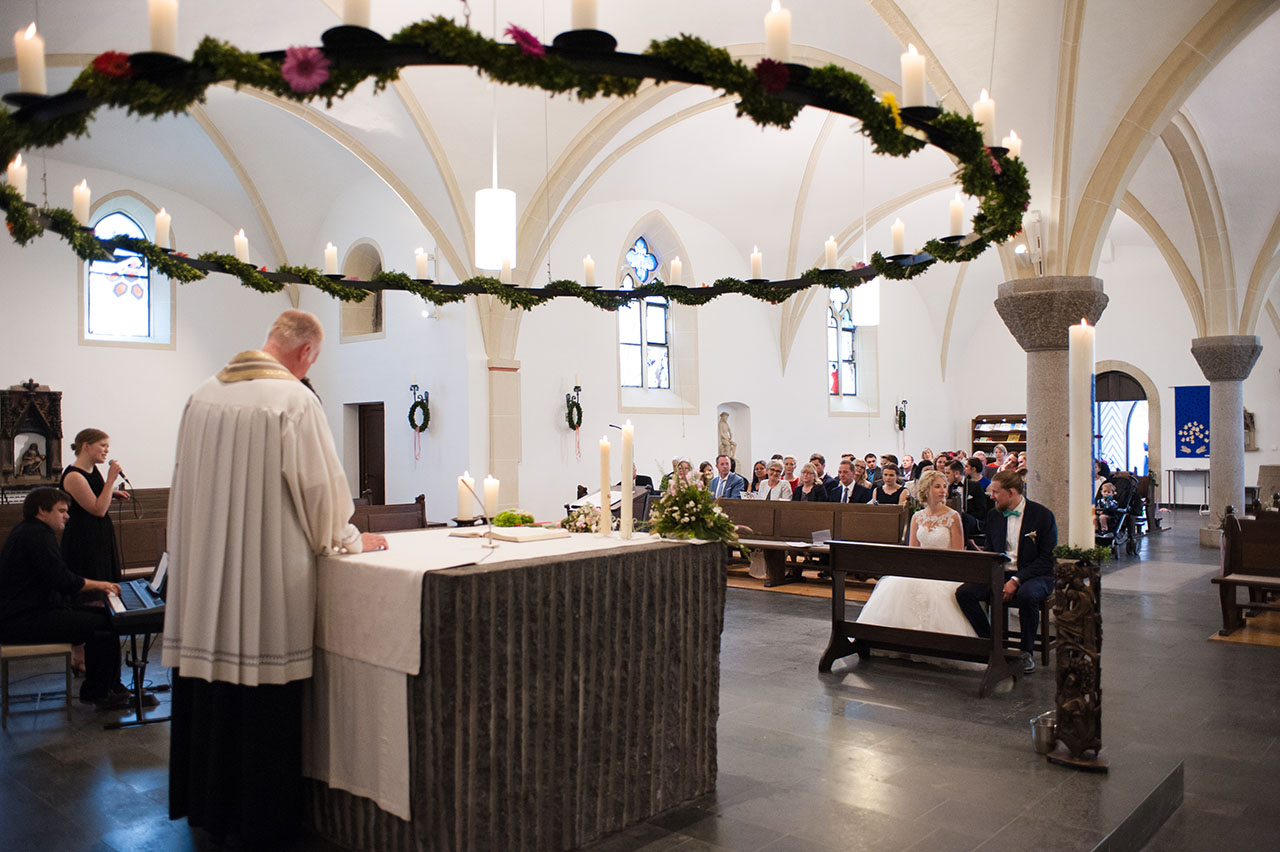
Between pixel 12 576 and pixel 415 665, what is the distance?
3.34m

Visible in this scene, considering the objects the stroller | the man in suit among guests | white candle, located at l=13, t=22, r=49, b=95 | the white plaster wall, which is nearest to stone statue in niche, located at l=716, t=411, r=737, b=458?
the man in suit among guests

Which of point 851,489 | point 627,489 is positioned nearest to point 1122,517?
point 851,489

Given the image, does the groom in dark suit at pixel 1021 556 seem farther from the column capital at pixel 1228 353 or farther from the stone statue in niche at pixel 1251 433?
the stone statue in niche at pixel 1251 433

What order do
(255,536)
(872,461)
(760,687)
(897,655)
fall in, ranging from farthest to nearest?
(872,461) < (897,655) < (760,687) < (255,536)

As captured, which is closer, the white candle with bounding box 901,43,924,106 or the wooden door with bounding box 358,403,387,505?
the white candle with bounding box 901,43,924,106

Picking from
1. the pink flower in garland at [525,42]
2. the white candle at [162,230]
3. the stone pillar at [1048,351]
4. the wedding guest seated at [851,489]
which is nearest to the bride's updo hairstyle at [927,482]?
the stone pillar at [1048,351]

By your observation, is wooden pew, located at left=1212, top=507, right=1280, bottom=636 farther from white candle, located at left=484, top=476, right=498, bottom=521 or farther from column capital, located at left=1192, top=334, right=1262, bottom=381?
column capital, located at left=1192, top=334, right=1262, bottom=381

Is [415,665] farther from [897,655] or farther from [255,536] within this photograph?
[897,655]

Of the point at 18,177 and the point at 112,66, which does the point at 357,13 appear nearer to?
the point at 112,66

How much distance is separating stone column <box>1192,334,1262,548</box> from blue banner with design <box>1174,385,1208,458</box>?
24.4 ft

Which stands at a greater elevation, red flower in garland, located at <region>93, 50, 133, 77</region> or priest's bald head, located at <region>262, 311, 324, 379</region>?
red flower in garland, located at <region>93, 50, 133, 77</region>

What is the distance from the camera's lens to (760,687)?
19.0ft

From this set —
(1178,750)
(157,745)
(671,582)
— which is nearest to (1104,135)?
(1178,750)

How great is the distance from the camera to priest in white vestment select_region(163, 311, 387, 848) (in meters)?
3.30
